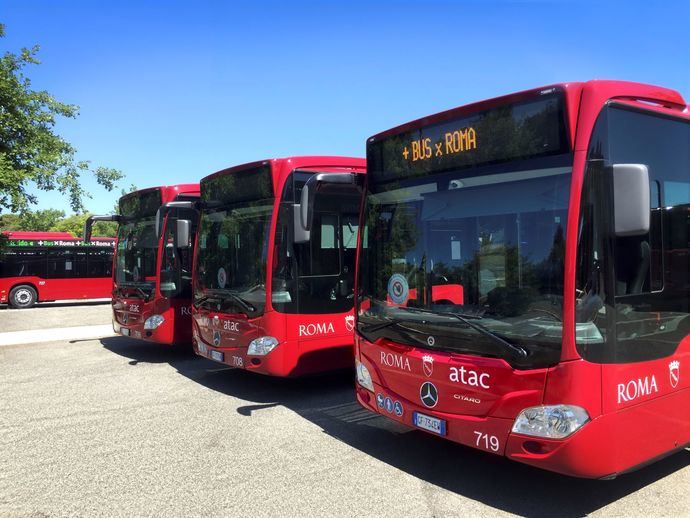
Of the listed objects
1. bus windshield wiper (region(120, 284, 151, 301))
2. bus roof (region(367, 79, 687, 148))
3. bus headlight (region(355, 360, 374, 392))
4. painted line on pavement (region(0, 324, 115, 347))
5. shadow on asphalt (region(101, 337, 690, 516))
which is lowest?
painted line on pavement (region(0, 324, 115, 347))

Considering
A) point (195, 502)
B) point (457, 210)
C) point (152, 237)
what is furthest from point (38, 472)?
point (152, 237)

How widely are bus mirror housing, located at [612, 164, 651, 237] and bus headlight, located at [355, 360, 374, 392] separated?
2480mm

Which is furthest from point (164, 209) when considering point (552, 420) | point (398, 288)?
point (552, 420)

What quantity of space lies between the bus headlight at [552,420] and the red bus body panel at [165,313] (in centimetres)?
714

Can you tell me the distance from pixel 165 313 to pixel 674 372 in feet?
25.3

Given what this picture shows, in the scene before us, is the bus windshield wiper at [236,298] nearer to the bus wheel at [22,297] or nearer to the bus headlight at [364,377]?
the bus headlight at [364,377]

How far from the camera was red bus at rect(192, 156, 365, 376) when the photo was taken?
22.0 feet

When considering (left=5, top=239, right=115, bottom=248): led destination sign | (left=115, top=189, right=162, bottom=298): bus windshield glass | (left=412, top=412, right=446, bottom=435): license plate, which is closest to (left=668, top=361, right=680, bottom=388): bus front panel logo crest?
(left=412, top=412, right=446, bottom=435): license plate

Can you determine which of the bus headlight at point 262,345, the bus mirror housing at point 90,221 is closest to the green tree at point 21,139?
the bus mirror housing at point 90,221

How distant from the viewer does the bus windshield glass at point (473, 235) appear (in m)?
3.61

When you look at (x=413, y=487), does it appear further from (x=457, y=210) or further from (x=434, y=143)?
(x=434, y=143)

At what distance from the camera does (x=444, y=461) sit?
483 centimetres

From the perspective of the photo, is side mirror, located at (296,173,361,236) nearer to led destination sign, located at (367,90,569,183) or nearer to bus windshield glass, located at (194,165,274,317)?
led destination sign, located at (367,90,569,183)

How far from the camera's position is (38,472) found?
476cm
